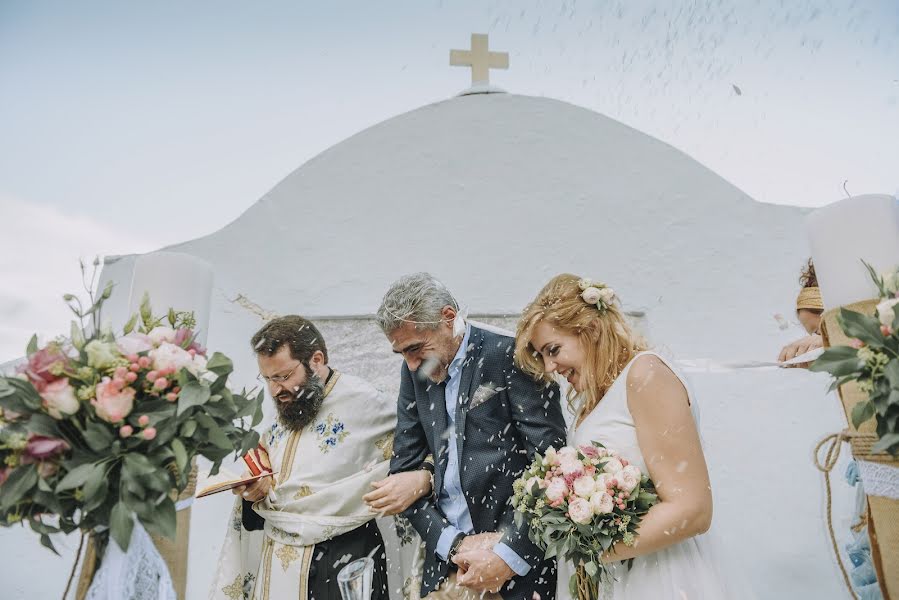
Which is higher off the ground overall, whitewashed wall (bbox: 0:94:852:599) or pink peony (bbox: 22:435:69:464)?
whitewashed wall (bbox: 0:94:852:599)

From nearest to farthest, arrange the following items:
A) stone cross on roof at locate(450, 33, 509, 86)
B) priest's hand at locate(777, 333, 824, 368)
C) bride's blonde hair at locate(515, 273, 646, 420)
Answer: bride's blonde hair at locate(515, 273, 646, 420), priest's hand at locate(777, 333, 824, 368), stone cross on roof at locate(450, 33, 509, 86)

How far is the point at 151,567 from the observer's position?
1785 millimetres

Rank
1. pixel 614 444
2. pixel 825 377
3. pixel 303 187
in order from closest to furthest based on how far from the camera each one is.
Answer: pixel 614 444, pixel 825 377, pixel 303 187

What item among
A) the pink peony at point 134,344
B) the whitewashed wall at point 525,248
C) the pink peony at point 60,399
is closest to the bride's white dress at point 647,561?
the pink peony at point 134,344

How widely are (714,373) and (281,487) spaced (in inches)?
100

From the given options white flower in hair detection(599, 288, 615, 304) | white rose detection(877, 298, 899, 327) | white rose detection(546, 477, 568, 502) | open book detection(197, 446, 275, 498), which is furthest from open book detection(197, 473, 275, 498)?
white rose detection(877, 298, 899, 327)

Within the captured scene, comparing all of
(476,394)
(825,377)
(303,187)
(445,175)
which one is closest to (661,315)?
(825,377)

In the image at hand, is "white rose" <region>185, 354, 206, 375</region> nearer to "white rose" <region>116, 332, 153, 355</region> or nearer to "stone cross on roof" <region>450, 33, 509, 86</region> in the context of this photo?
"white rose" <region>116, 332, 153, 355</region>

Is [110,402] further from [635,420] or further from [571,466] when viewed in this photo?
[635,420]

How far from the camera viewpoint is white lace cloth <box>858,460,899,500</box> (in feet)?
5.52

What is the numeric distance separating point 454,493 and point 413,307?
710 mm

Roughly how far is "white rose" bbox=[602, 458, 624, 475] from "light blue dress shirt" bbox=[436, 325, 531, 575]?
57 cm

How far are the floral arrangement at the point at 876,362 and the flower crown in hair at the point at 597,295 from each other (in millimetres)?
772

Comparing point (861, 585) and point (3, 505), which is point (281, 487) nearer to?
point (3, 505)
